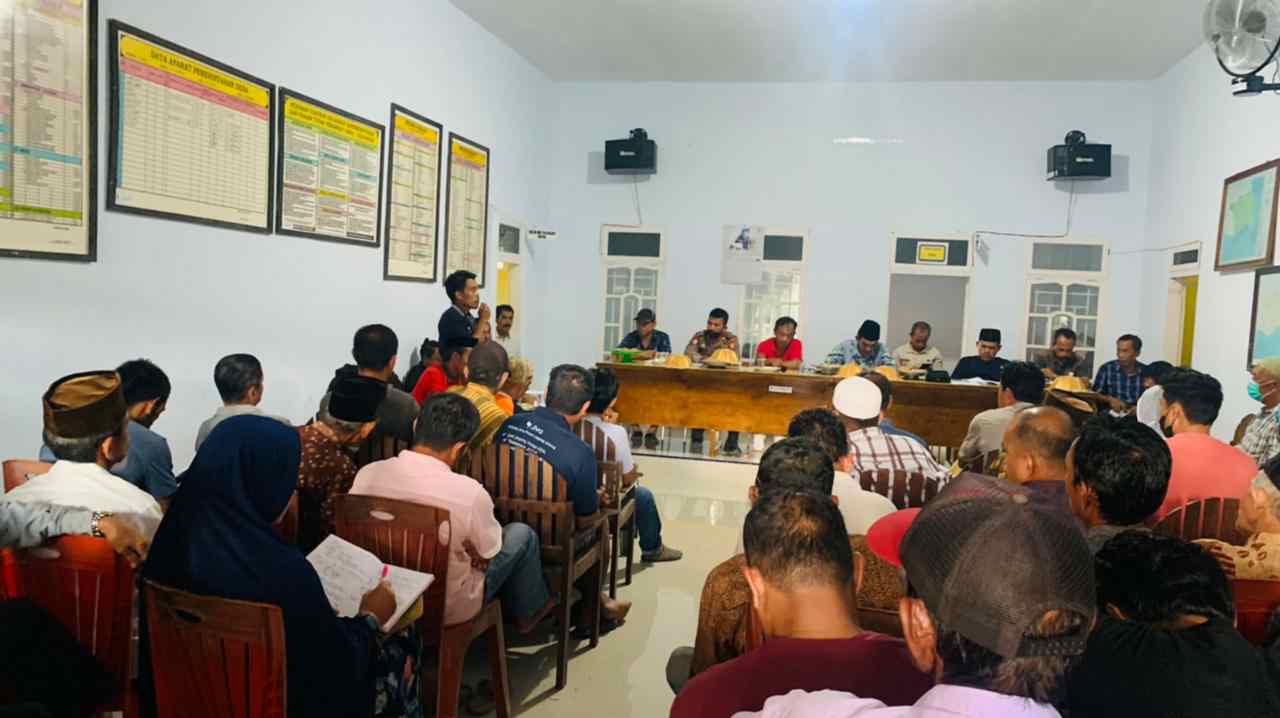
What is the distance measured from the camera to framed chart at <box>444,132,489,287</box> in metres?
6.70

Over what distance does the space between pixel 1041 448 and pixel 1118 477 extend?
43 centimetres

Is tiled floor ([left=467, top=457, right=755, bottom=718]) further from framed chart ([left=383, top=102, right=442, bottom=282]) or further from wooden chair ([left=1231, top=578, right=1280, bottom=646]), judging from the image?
framed chart ([left=383, top=102, right=442, bottom=282])

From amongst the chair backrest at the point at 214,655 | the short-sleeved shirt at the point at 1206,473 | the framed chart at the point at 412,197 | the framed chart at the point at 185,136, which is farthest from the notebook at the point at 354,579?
the framed chart at the point at 412,197

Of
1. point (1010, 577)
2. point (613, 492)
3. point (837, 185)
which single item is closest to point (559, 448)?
point (613, 492)

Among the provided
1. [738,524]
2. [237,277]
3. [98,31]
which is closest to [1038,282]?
[738,524]

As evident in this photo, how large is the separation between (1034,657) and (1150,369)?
19.8 ft

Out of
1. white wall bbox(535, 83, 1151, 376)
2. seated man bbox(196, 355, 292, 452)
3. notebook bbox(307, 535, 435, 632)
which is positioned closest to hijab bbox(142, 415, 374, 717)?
notebook bbox(307, 535, 435, 632)

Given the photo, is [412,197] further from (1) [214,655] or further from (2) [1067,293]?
(2) [1067,293]

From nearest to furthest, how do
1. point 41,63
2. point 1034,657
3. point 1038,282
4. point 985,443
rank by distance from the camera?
point 1034,657
point 41,63
point 985,443
point 1038,282

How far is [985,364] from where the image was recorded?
7277 mm

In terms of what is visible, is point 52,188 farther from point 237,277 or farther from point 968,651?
point 968,651

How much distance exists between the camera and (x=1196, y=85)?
274 inches

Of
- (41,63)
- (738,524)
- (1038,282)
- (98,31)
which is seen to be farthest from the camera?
(1038,282)

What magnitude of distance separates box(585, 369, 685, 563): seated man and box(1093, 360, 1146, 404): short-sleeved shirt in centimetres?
478
